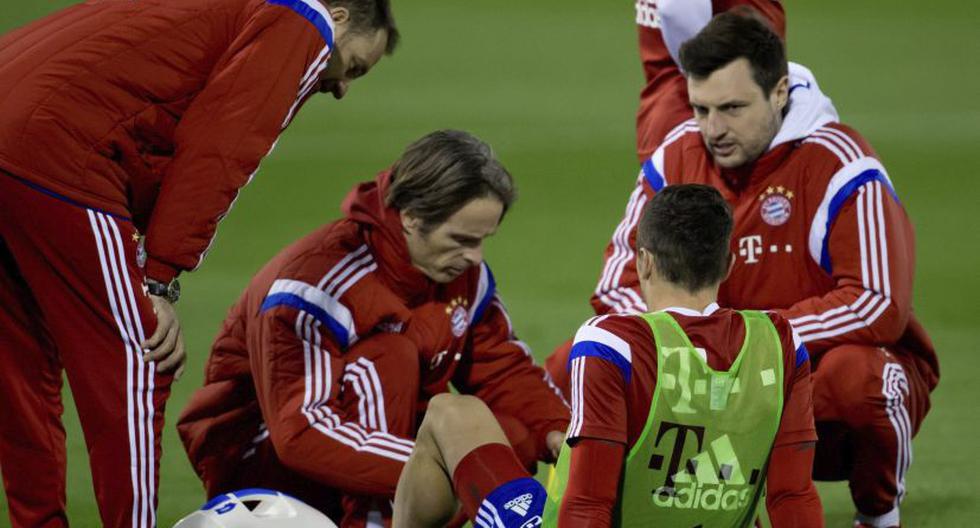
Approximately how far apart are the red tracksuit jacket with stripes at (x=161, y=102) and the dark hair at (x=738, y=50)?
56.5 inches

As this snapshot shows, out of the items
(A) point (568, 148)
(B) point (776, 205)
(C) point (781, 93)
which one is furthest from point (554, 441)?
(A) point (568, 148)

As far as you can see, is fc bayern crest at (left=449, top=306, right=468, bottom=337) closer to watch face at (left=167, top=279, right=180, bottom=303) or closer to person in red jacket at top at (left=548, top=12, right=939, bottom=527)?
person in red jacket at top at (left=548, top=12, right=939, bottom=527)

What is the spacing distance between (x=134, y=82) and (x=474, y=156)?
3.49 feet

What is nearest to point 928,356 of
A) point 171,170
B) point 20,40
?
point 171,170

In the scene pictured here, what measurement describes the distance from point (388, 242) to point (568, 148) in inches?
194

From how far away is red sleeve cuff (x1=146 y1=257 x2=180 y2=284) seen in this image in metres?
3.15

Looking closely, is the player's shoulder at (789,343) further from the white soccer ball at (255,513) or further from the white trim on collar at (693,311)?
the white soccer ball at (255,513)

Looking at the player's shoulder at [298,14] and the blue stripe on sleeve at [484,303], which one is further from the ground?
the player's shoulder at [298,14]

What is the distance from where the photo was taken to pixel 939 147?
875 cm

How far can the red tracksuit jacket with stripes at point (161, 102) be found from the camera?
3.10 meters

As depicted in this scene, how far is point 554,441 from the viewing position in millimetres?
4031

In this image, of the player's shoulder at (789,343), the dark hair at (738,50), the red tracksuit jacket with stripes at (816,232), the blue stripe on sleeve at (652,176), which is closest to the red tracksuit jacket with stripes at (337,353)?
the red tracksuit jacket with stripes at (816,232)

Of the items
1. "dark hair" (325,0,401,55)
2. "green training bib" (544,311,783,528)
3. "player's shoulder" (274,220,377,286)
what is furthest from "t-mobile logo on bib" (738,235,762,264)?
"dark hair" (325,0,401,55)

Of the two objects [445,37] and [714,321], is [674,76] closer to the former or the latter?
[714,321]
